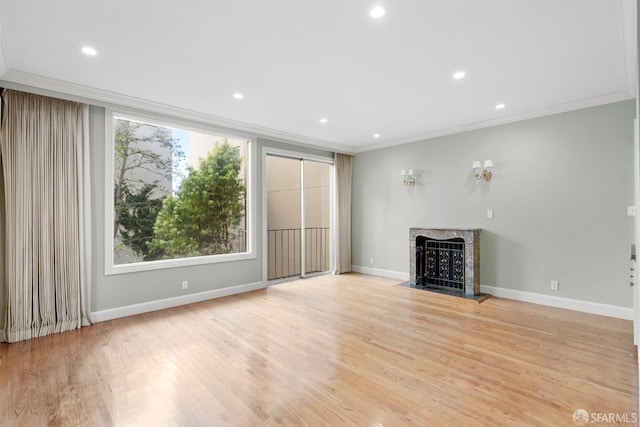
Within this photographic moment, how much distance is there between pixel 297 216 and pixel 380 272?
2.05 meters

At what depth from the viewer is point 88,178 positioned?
365 centimetres

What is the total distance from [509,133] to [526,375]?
3501 mm

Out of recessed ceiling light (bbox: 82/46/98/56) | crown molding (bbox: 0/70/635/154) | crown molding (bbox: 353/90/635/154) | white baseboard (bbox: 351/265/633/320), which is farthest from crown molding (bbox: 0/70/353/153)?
white baseboard (bbox: 351/265/633/320)

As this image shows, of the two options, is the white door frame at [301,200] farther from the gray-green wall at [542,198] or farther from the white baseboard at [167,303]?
the gray-green wall at [542,198]

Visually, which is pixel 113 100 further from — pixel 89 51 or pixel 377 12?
pixel 377 12

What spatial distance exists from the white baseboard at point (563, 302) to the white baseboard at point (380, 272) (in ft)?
4.68

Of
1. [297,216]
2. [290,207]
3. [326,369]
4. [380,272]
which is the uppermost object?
[290,207]

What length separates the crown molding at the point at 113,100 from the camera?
3.18 meters

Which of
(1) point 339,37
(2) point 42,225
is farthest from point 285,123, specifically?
(2) point 42,225

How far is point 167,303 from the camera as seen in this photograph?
14.0 feet

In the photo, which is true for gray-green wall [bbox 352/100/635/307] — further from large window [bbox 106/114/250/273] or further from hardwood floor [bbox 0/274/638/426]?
large window [bbox 106/114/250/273]

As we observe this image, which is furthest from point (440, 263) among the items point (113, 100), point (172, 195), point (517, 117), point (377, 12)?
point (113, 100)

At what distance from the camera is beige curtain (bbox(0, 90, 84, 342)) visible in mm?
3152

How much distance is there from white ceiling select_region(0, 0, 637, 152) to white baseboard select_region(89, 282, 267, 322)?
2.59 m
